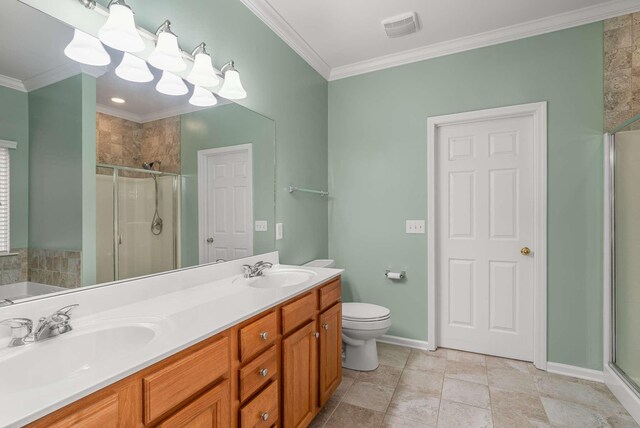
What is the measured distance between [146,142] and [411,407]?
208 cm

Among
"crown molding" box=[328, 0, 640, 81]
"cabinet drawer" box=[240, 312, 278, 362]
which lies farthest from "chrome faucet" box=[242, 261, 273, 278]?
"crown molding" box=[328, 0, 640, 81]

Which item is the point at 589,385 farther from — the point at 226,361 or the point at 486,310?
the point at 226,361

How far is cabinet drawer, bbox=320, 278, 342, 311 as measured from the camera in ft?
5.90

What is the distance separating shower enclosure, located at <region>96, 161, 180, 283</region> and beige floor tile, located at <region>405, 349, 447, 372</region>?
1950 mm

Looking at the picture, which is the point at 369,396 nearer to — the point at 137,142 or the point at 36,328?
the point at 36,328

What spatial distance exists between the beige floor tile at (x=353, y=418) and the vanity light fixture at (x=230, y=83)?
1.96 m

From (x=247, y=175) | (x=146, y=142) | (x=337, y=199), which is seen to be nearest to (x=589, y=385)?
(x=337, y=199)

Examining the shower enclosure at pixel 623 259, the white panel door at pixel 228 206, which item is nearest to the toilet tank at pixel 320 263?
the white panel door at pixel 228 206

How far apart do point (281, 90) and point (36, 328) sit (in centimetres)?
202

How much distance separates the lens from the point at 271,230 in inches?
89.2

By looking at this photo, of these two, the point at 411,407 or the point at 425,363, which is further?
the point at 425,363

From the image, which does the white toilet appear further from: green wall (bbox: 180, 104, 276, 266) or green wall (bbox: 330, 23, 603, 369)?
green wall (bbox: 180, 104, 276, 266)

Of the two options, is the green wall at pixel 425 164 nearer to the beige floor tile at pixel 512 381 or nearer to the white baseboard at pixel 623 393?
the white baseboard at pixel 623 393

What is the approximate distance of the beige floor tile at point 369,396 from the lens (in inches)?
77.4
